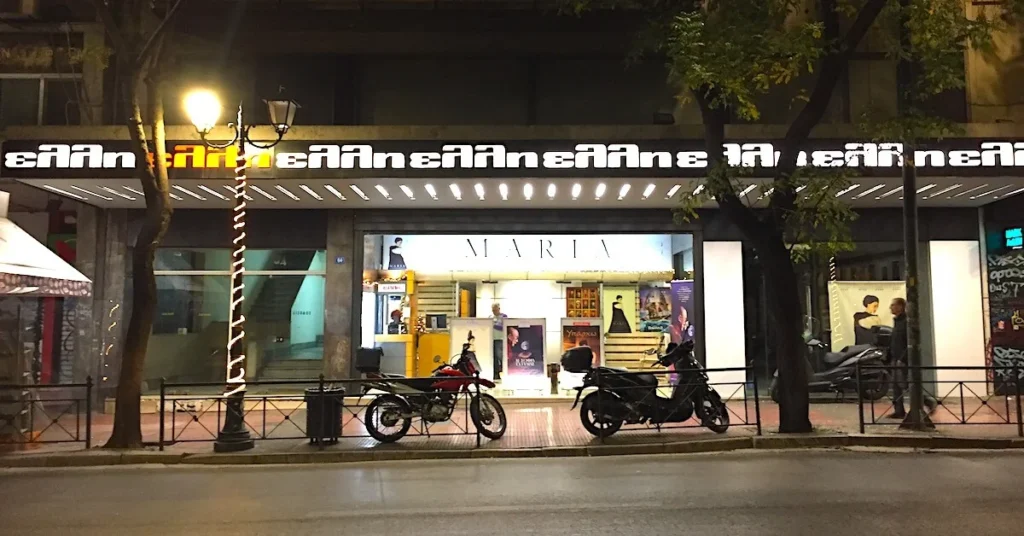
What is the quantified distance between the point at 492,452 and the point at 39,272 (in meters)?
8.43

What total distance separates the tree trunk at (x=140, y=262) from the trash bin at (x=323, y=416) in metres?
2.56

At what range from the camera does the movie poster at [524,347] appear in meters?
15.6

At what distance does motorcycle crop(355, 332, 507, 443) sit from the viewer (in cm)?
1048

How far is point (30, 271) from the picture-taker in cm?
1153

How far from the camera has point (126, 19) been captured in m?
10.4

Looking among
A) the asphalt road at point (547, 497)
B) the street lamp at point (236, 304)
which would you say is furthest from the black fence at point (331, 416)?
the asphalt road at point (547, 497)

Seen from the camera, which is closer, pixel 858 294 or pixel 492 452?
→ pixel 492 452

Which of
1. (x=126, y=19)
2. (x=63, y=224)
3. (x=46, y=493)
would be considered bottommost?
(x=46, y=493)

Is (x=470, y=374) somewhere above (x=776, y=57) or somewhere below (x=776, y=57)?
below

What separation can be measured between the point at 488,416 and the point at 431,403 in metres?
0.92

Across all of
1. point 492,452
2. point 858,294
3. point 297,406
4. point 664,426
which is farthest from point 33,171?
point 858,294

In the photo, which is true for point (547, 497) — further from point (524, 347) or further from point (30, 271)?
point (30, 271)

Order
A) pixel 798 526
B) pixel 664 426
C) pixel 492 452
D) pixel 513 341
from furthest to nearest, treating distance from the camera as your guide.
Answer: pixel 513 341 < pixel 664 426 < pixel 492 452 < pixel 798 526

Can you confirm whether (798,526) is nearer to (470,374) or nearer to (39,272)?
(470,374)
